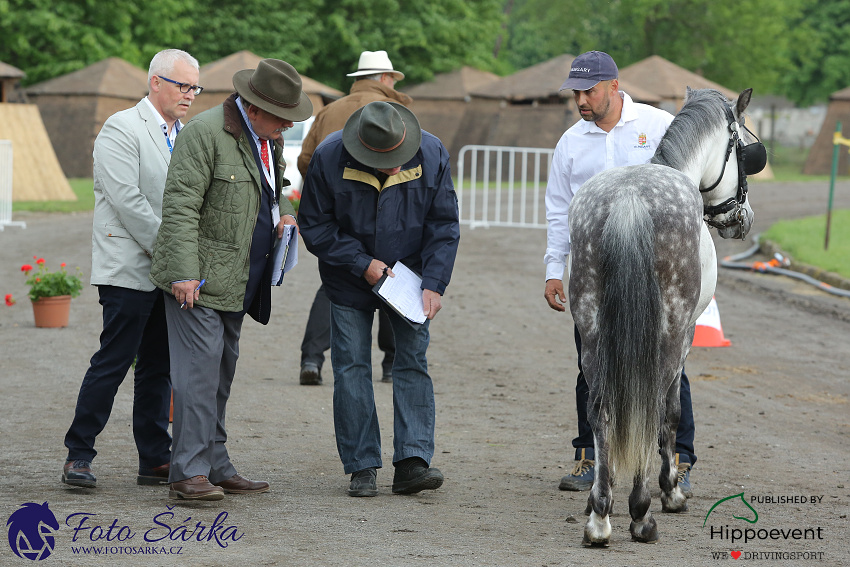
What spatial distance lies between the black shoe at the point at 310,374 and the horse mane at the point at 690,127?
3.67 m

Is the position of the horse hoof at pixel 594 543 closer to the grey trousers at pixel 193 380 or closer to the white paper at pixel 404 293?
the white paper at pixel 404 293

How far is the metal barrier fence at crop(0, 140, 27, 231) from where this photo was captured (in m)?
18.0

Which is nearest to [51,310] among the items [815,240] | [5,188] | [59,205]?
[5,188]

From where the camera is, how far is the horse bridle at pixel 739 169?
526 cm

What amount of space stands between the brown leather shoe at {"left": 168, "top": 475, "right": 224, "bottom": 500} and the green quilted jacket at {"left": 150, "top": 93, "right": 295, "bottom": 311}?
2.60 feet

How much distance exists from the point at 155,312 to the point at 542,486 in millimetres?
2139

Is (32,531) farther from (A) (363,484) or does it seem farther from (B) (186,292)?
(A) (363,484)

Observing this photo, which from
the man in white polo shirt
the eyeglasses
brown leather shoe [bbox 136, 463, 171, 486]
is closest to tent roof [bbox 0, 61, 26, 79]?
the eyeglasses

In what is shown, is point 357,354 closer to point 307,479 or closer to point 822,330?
point 307,479

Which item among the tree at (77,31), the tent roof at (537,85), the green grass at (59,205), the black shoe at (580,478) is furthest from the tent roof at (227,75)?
the black shoe at (580,478)

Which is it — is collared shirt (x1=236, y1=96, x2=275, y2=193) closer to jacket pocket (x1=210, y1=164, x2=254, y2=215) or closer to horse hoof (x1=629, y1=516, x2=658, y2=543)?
jacket pocket (x1=210, y1=164, x2=254, y2=215)

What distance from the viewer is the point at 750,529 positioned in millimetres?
4660

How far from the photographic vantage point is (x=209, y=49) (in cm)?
3997

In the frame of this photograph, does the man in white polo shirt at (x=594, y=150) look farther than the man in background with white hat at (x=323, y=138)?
No
